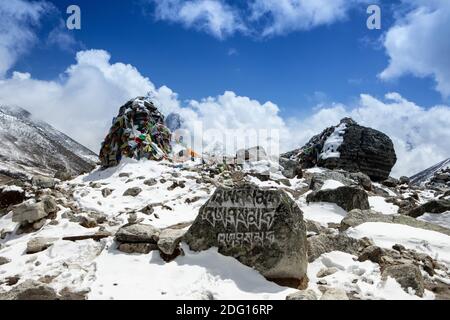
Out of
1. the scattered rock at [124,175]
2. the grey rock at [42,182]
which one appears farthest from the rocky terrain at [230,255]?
the scattered rock at [124,175]

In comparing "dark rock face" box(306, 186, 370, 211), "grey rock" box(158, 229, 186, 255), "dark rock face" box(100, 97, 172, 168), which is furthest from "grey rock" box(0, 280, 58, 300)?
"dark rock face" box(100, 97, 172, 168)

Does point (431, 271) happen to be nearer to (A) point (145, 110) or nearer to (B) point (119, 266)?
(B) point (119, 266)

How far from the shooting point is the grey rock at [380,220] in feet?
38.9

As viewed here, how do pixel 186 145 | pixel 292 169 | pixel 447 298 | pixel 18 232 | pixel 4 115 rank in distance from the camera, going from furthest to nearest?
pixel 4 115 < pixel 186 145 < pixel 292 169 < pixel 18 232 < pixel 447 298

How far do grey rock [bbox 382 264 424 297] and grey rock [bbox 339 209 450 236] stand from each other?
4.23 meters

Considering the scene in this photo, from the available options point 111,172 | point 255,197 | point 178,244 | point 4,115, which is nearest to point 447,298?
point 255,197

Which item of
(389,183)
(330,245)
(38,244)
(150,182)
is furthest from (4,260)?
(389,183)

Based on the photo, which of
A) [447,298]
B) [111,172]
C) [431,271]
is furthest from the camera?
[111,172]

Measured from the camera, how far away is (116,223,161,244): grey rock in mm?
9078

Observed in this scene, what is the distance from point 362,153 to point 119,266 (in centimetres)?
3149

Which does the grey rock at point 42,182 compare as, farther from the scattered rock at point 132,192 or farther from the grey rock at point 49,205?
the grey rock at point 49,205

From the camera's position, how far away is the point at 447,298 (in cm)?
713

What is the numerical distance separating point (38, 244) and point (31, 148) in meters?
131

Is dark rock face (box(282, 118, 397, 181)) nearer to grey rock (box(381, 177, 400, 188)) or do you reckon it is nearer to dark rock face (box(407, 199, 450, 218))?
grey rock (box(381, 177, 400, 188))
